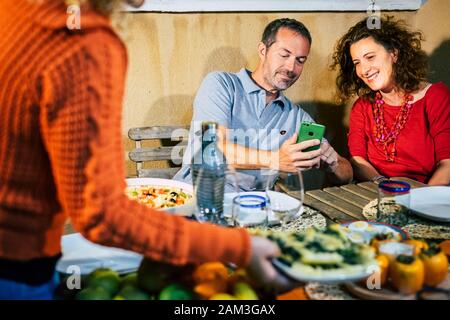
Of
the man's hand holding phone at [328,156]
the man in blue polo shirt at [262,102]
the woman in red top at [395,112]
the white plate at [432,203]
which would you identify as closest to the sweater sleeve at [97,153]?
the white plate at [432,203]

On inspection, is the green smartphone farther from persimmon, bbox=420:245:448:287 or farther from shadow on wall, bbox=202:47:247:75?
shadow on wall, bbox=202:47:247:75

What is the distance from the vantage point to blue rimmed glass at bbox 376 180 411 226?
1.51 meters

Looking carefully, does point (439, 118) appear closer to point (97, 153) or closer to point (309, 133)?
point (309, 133)

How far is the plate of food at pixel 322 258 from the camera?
942 mm

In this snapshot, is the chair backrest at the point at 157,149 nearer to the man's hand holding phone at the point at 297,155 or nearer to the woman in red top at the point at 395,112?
the man's hand holding phone at the point at 297,155

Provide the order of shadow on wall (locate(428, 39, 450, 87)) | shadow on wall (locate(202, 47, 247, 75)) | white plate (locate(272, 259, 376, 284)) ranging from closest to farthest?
1. white plate (locate(272, 259, 376, 284))
2. shadow on wall (locate(202, 47, 247, 75))
3. shadow on wall (locate(428, 39, 450, 87))

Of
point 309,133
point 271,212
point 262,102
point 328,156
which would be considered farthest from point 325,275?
point 262,102

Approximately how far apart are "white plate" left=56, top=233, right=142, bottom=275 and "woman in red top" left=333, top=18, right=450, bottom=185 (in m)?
1.75

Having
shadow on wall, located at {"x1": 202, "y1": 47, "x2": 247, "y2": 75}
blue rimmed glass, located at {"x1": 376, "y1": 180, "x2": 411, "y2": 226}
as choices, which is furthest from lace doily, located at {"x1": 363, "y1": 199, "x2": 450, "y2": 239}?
shadow on wall, located at {"x1": 202, "y1": 47, "x2": 247, "y2": 75}

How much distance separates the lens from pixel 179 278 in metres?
1.01

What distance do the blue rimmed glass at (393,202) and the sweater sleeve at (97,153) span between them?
88 centimetres

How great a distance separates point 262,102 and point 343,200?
913mm
